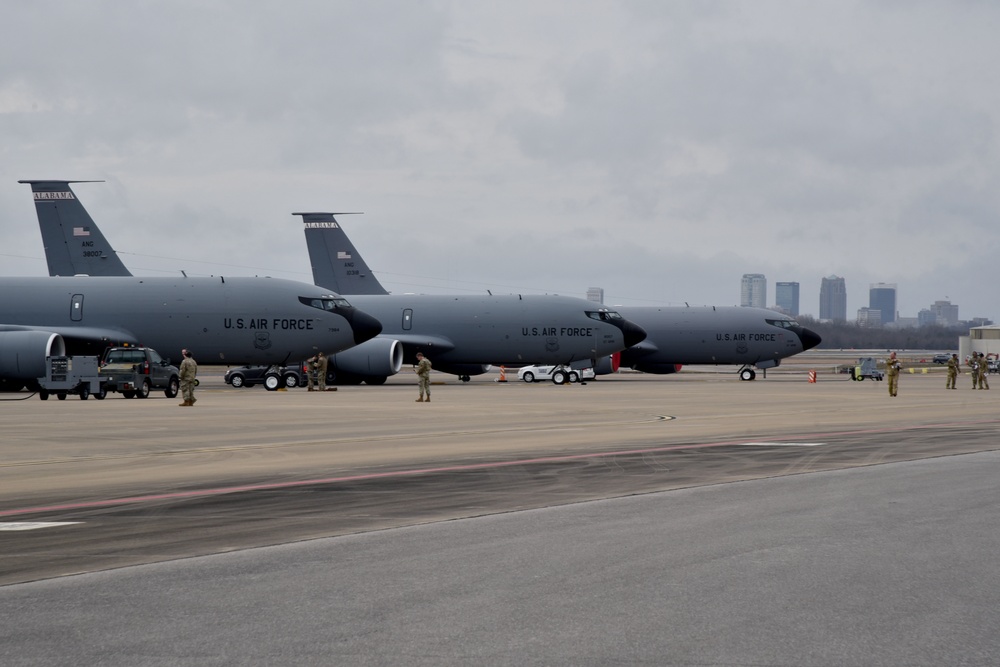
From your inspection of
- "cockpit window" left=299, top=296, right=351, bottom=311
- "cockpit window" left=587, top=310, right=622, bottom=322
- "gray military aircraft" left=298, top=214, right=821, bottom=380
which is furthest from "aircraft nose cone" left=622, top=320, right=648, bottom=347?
"cockpit window" left=299, top=296, right=351, bottom=311

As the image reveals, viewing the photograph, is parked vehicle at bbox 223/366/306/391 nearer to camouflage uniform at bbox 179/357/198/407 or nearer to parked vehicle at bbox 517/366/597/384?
parked vehicle at bbox 517/366/597/384

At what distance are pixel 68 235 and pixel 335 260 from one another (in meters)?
17.1

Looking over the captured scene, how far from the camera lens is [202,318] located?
54.0 m

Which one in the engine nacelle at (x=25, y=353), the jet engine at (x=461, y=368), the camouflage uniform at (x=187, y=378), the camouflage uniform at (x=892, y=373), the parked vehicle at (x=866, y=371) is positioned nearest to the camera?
the camouflage uniform at (x=187, y=378)

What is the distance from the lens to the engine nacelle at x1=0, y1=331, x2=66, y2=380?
4634cm

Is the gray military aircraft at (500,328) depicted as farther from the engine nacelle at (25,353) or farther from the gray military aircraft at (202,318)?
the engine nacelle at (25,353)

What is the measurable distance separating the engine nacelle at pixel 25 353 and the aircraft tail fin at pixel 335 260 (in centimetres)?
2997

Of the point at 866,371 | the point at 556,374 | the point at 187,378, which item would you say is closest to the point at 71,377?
the point at 187,378

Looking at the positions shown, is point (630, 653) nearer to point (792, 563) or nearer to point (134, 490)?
point (792, 563)

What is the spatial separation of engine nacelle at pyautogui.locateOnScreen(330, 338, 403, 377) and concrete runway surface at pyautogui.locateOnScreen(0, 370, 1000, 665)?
35223 mm

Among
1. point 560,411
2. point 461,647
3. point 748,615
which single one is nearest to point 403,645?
point 461,647

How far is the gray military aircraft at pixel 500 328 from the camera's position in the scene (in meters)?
63.2

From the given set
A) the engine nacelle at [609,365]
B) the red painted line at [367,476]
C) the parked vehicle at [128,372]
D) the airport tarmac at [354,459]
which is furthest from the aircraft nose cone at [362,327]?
the red painted line at [367,476]

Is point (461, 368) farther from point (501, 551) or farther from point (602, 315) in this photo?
point (501, 551)
